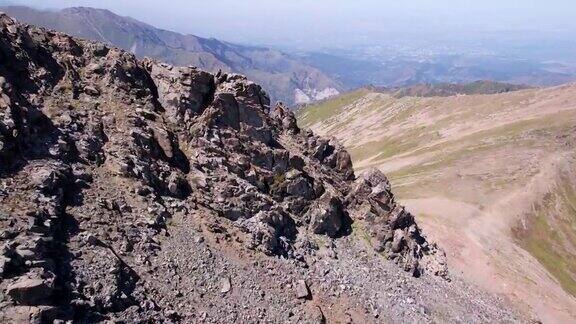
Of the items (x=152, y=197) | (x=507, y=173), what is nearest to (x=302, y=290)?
(x=152, y=197)

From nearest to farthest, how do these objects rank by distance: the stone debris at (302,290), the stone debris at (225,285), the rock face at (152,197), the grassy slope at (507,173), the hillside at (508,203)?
the rock face at (152,197) < the stone debris at (225,285) < the stone debris at (302,290) < the hillside at (508,203) < the grassy slope at (507,173)

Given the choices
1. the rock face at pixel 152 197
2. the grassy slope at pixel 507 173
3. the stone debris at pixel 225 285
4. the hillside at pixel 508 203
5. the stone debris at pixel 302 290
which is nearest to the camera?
the rock face at pixel 152 197

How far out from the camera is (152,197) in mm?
44062

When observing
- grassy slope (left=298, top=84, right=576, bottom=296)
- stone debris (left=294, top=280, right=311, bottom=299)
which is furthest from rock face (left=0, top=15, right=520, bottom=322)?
grassy slope (left=298, top=84, right=576, bottom=296)

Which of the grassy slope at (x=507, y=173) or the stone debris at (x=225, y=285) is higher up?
the stone debris at (x=225, y=285)

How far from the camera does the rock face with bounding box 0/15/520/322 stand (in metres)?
34.3

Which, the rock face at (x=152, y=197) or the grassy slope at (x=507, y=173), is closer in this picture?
the rock face at (x=152, y=197)

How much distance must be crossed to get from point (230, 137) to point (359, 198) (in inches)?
741

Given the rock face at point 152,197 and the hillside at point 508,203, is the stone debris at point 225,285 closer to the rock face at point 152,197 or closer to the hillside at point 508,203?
the rock face at point 152,197

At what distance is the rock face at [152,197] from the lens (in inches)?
1350

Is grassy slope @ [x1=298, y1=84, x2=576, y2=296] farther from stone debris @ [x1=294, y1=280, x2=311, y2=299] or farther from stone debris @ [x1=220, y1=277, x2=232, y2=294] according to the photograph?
stone debris @ [x1=220, y1=277, x2=232, y2=294]

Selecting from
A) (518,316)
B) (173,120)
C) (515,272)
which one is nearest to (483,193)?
(515,272)

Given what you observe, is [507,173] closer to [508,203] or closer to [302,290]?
[508,203]

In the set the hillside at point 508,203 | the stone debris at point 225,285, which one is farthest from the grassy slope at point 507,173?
the stone debris at point 225,285
